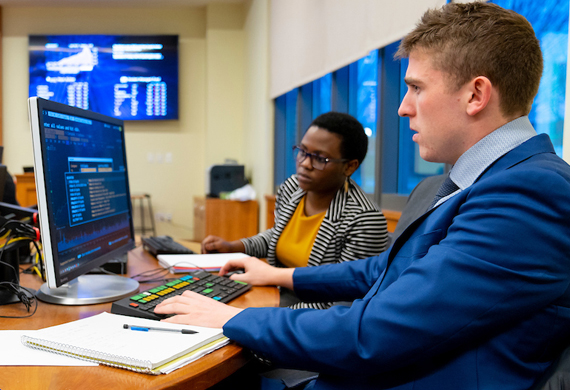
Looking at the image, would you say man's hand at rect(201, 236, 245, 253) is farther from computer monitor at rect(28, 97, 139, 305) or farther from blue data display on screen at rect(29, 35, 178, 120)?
blue data display on screen at rect(29, 35, 178, 120)

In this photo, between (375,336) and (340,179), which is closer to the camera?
(375,336)

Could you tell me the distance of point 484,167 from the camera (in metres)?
0.79

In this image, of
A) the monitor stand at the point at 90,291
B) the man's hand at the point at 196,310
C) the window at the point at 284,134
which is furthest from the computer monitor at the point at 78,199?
the window at the point at 284,134

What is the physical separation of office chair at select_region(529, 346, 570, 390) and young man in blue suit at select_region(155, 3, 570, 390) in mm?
55

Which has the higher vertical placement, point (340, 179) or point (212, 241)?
point (340, 179)

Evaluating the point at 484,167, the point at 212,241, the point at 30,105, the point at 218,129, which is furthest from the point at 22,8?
the point at 484,167

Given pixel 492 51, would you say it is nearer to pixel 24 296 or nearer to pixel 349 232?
pixel 349 232

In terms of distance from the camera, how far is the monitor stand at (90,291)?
1052mm

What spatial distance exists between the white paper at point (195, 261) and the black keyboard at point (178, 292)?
0.67 ft

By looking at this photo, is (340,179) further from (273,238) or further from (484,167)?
(484,167)

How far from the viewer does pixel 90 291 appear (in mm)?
1115

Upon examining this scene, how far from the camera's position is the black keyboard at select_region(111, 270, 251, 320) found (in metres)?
0.93

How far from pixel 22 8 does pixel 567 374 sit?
697 centimetres

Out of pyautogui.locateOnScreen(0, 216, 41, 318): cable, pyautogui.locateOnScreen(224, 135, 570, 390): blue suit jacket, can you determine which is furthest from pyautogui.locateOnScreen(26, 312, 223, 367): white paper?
pyautogui.locateOnScreen(0, 216, 41, 318): cable
